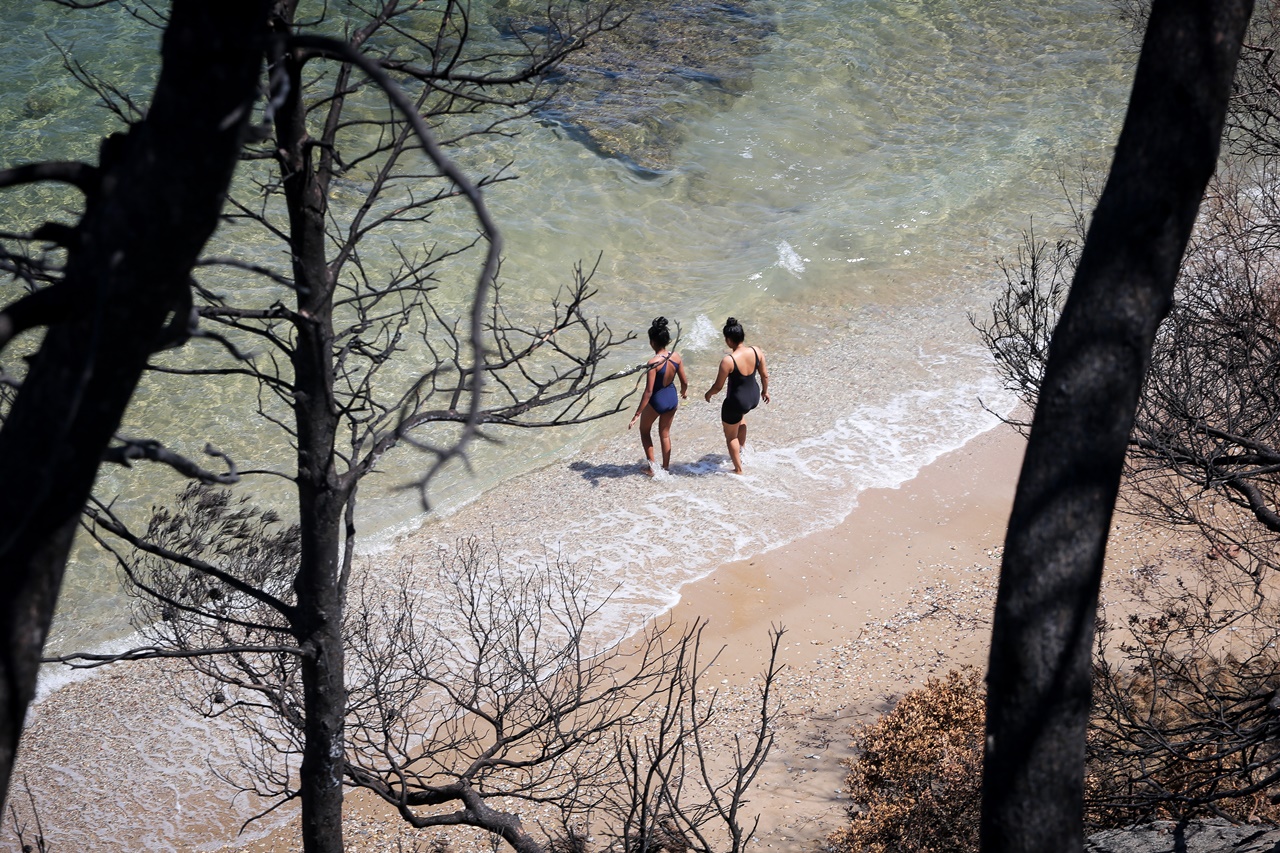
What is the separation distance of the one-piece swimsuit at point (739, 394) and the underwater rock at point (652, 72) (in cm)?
1003

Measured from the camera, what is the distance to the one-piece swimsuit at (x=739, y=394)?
11461 mm

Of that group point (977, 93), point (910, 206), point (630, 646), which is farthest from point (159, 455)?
point (977, 93)

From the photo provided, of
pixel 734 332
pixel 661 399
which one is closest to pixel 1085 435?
pixel 734 332

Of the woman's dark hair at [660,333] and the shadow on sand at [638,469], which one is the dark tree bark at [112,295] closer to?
the woman's dark hair at [660,333]

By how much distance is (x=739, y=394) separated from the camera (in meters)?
11.5

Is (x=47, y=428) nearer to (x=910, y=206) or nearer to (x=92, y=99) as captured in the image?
(x=910, y=206)

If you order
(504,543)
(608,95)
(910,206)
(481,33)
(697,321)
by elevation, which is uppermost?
(481,33)

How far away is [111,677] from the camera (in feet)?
31.2

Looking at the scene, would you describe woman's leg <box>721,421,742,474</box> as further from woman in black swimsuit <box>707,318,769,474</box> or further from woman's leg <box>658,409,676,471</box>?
woman's leg <box>658,409,676,471</box>

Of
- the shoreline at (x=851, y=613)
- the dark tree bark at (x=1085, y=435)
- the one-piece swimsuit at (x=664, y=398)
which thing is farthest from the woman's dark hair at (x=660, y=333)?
the dark tree bark at (x=1085, y=435)

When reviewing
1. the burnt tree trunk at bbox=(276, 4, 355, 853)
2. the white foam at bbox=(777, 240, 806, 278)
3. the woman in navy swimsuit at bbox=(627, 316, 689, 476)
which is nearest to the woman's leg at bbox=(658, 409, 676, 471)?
the woman in navy swimsuit at bbox=(627, 316, 689, 476)

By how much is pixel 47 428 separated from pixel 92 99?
2011 centimetres

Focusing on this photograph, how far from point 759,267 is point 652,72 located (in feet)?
28.0

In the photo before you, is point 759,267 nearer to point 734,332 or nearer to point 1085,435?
point 734,332
